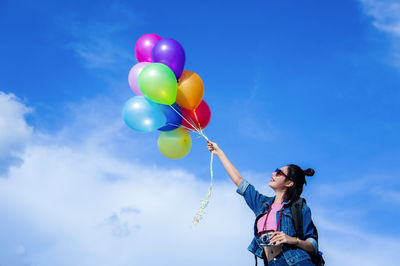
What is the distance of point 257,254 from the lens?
3.70 metres

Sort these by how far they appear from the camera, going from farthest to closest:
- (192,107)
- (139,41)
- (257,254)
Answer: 1. (139,41)
2. (192,107)
3. (257,254)

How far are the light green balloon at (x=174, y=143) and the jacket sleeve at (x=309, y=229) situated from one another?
2025 millimetres

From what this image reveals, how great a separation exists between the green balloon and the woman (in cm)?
116

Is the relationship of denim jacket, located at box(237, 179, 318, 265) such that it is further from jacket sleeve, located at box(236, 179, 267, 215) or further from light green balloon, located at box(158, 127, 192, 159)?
light green balloon, located at box(158, 127, 192, 159)

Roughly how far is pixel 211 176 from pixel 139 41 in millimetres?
2244

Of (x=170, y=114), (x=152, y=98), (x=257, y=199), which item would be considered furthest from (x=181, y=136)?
(x=257, y=199)

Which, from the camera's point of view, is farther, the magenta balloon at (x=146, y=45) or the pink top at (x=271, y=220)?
the magenta balloon at (x=146, y=45)

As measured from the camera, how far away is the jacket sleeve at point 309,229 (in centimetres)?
340

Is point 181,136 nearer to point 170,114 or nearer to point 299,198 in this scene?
point 170,114

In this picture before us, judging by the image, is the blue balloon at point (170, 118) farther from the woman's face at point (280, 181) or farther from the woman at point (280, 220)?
the woman's face at point (280, 181)

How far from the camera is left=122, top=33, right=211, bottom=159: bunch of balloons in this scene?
15.3 ft

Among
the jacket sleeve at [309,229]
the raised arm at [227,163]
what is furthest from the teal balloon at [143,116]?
the jacket sleeve at [309,229]

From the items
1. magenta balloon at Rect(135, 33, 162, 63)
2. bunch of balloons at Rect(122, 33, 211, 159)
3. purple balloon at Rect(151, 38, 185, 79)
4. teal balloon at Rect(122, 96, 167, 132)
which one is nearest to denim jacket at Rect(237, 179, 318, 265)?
bunch of balloons at Rect(122, 33, 211, 159)

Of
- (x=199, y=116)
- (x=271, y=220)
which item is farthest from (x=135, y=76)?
(x=271, y=220)
